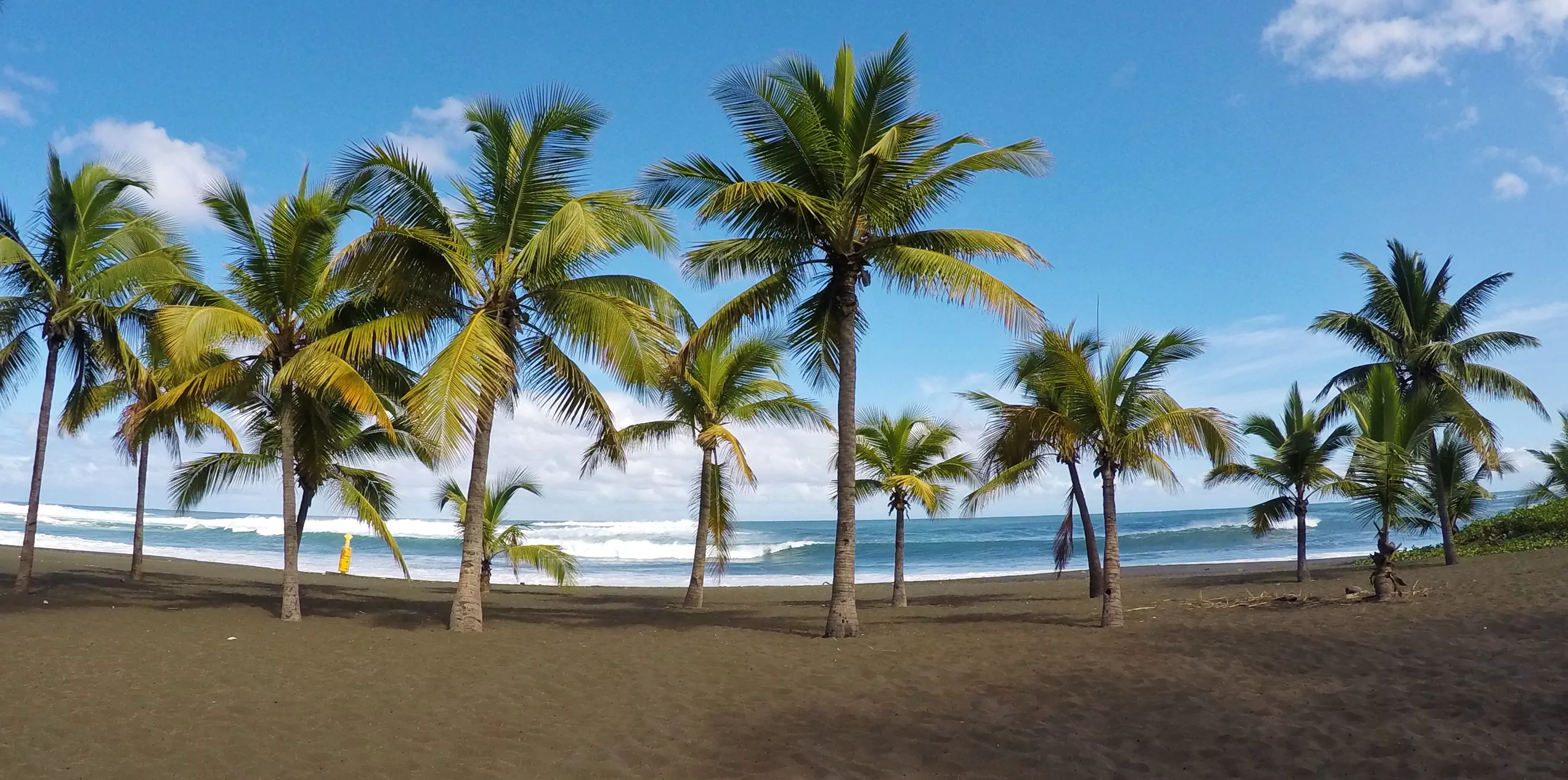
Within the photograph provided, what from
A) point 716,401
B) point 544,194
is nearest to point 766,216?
point 544,194

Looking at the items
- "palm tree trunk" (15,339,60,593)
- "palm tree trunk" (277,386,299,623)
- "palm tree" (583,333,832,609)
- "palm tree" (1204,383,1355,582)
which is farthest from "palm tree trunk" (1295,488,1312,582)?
"palm tree trunk" (15,339,60,593)

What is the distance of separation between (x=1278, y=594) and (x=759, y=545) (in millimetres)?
40144

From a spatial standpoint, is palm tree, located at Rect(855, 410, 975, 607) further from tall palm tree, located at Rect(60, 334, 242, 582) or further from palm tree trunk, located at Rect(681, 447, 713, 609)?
tall palm tree, located at Rect(60, 334, 242, 582)

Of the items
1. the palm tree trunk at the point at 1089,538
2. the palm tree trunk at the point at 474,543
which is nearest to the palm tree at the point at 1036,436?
the palm tree trunk at the point at 1089,538

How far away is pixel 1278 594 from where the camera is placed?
1270 centimetres

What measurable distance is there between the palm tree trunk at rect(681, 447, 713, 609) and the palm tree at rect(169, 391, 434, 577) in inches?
169

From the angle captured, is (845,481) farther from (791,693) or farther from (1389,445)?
(1389,445)

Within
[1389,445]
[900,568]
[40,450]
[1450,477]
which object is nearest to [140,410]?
[40,450]

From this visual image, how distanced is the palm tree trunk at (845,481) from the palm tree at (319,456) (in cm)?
606

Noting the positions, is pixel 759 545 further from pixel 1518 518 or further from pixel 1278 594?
pixel 1278 594

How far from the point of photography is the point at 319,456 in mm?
13180

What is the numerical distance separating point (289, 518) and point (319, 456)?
2.13 meters

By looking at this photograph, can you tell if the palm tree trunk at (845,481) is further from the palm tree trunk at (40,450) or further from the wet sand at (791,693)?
the palm tree trunk at (40,450)

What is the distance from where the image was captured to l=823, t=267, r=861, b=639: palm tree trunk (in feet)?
34.6
